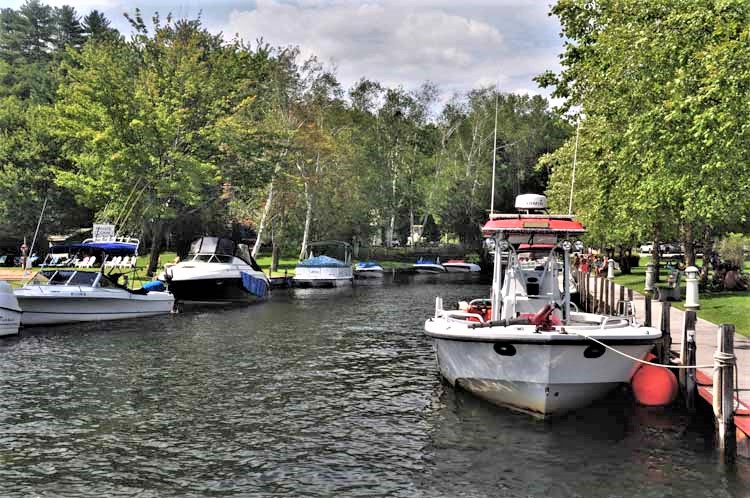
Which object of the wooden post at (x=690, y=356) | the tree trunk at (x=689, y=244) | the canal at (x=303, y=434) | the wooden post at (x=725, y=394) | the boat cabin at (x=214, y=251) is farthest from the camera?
the boat cabin at (x=214, y=251)

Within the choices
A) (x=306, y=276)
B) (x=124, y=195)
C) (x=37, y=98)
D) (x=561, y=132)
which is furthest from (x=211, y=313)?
(x=561, y=132)

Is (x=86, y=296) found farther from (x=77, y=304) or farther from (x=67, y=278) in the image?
(x=67, y=278)

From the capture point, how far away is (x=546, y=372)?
1284 cm

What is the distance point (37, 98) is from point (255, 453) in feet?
206

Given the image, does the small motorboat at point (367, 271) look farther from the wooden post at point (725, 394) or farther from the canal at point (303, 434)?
the wooden post at point (725, 394)

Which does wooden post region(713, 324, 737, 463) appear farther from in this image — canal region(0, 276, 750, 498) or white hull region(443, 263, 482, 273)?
white hull region(443, 263, 482, 273)

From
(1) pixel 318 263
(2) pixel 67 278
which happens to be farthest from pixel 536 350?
(1) pixel 318 263

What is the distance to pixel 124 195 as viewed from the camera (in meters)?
41.5

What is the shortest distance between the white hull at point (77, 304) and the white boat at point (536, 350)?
52.5ft

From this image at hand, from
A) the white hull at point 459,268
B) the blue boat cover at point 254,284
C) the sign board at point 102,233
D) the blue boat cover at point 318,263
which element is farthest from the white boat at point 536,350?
the white hull at point 459,268

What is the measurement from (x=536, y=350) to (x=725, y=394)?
3050mm

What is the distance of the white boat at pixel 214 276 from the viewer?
3641 cm

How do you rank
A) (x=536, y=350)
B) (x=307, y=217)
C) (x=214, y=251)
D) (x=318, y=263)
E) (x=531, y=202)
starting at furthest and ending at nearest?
1. (x=307, y=217)
2. (x=318, y=263)
3. (x=214, y=251)
4. (x=531, y=202)
5. (x=536, y=350)

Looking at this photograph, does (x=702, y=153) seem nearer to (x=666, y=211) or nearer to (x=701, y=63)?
(x=701, y=63)
